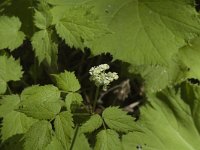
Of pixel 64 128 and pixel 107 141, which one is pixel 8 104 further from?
pixel 107 141

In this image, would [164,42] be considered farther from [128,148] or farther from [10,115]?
[10,115]

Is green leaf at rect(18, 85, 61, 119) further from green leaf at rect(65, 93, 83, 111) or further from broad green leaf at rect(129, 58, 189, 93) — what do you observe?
broad green leaf at rect(129, 58, 189, 93)

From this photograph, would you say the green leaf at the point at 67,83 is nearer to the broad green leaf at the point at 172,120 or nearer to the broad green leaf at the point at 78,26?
the broad green leaf at the point at 78,26

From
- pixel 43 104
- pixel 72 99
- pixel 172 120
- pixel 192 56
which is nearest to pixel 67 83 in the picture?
pixel 72 99

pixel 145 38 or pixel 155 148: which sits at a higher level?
pixel 145 38

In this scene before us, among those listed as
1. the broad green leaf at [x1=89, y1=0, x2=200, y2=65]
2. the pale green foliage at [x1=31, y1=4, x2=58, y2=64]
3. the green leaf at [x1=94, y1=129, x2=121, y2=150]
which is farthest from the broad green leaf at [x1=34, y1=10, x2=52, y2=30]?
the green leaf at [x1=94, y1=129, x2=121, y2=150]

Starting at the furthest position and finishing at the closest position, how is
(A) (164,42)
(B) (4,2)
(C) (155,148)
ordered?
(B) (4,2) < (C) (155,148) < (A) (164,42)

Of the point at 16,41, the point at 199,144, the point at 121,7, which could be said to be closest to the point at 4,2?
the point at 16,41
